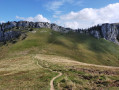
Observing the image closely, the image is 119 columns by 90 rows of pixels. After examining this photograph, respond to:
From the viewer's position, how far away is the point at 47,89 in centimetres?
2291

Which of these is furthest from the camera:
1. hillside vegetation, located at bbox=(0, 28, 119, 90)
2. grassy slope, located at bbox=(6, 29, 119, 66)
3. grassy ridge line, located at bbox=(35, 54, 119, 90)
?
grassy slope, located at bbox=(6, 29, 119, 66)

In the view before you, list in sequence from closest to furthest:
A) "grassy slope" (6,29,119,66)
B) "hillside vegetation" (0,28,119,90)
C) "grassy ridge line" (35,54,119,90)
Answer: "grassy ridge line" (35,54,119,90)
"hillside vegetation" (0,28,119,90)
"grassy slope" (6,29,119,66)

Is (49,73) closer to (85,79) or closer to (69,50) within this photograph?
(85,79)

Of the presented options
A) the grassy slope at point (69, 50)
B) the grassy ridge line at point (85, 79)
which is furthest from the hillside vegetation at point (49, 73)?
the grassy slope at point (69, 50)

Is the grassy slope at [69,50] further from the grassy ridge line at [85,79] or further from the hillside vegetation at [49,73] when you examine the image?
the grassy ridge line at [85,79]

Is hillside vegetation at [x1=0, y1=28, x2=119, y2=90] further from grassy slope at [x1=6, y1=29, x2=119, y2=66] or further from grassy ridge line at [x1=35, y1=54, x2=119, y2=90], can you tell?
grassy slope at [x1=6, y1=29, x2=119, y2=66]

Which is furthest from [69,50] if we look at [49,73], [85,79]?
[85,79]

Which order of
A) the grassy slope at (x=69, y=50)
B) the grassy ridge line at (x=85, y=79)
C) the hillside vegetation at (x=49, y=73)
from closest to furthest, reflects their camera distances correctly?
the grassy ridge line at (x=85, y=79) < the hillside vegetation at (x=49, y=73) < the grassy slope at (x=69, y=50)

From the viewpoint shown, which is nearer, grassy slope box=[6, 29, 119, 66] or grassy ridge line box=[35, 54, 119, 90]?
grassy ridge line box=[35, 54, 119, 90]

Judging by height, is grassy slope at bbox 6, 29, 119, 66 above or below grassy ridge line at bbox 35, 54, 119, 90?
below

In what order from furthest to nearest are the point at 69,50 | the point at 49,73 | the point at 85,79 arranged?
1. the point at 69,50
2. the point at 49,73
3. the point at 85,79

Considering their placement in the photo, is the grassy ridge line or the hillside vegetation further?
the hillside vegetation

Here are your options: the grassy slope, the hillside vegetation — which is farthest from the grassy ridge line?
the grassy slope

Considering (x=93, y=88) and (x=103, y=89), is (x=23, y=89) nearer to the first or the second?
(x=93, y=88)
